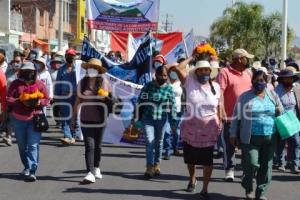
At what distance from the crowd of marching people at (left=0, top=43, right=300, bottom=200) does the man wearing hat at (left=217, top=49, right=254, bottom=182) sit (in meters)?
0.01

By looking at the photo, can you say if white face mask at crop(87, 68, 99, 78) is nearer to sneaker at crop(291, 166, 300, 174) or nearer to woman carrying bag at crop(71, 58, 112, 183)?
woman carrying bag at crop(71, 58, 112, 183)

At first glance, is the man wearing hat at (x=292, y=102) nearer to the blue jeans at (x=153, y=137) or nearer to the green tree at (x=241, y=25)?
the blue jeans at (x=153, y=137)

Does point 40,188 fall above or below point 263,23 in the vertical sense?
below

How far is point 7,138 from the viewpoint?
12.3 metres

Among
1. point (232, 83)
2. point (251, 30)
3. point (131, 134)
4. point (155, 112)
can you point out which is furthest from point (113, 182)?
point (251, 30)

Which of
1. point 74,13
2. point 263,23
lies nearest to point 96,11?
point 263,23

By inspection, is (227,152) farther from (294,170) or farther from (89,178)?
(89,178)

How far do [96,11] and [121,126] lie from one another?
5.32 m

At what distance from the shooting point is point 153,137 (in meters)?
9.23

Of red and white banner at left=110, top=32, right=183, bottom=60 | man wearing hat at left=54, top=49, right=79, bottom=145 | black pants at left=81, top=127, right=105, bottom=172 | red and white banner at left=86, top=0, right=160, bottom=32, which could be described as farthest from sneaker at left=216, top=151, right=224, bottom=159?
red and white banner at left=110, top=32, right=183, bottom=60

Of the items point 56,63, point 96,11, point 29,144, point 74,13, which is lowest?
point 29,144

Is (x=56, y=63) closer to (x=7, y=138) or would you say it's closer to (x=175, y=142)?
(x=7, y=138)

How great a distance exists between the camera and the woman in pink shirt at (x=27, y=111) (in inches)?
344

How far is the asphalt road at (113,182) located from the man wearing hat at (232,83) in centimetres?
55
